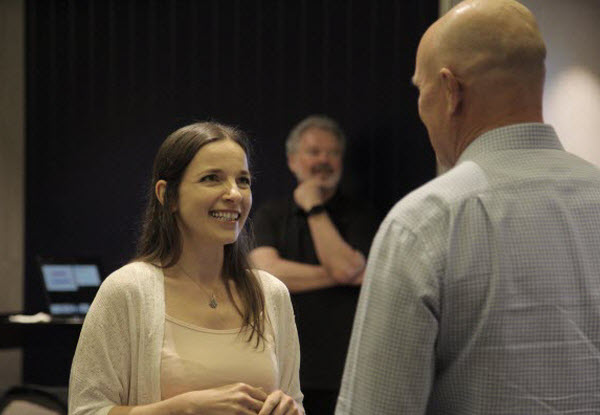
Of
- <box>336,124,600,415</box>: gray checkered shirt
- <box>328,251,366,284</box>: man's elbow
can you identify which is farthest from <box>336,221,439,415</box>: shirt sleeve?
<box>328,251,366,284</box>: man's elbow

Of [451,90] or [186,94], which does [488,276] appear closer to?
[451,90]

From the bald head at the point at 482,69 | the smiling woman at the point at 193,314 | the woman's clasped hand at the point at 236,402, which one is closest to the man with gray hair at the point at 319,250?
the smiling woman at the point at 193,314

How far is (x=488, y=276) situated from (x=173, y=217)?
1035mm

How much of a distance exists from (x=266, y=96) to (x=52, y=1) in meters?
1.55

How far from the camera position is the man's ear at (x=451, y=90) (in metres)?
1.24

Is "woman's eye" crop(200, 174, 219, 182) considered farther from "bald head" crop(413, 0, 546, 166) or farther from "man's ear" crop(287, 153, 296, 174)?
"man's ear" crop(287, 153, 296, 174)

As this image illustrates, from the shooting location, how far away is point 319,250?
431 centimetres

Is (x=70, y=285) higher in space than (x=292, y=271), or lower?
lower

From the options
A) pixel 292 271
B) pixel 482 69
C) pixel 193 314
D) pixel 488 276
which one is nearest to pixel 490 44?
pixel 482 69

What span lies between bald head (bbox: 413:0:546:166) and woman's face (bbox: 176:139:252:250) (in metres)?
0.80

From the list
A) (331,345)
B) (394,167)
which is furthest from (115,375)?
(394,167)

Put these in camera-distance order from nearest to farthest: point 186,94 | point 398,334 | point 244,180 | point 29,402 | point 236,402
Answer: point 398,334
point 236,402
point 244,180
point 29,402
point 186,94

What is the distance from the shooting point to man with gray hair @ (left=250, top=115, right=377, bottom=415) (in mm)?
4172

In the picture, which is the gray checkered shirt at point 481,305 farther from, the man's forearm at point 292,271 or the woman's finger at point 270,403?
the man's forearm at point 292,271
